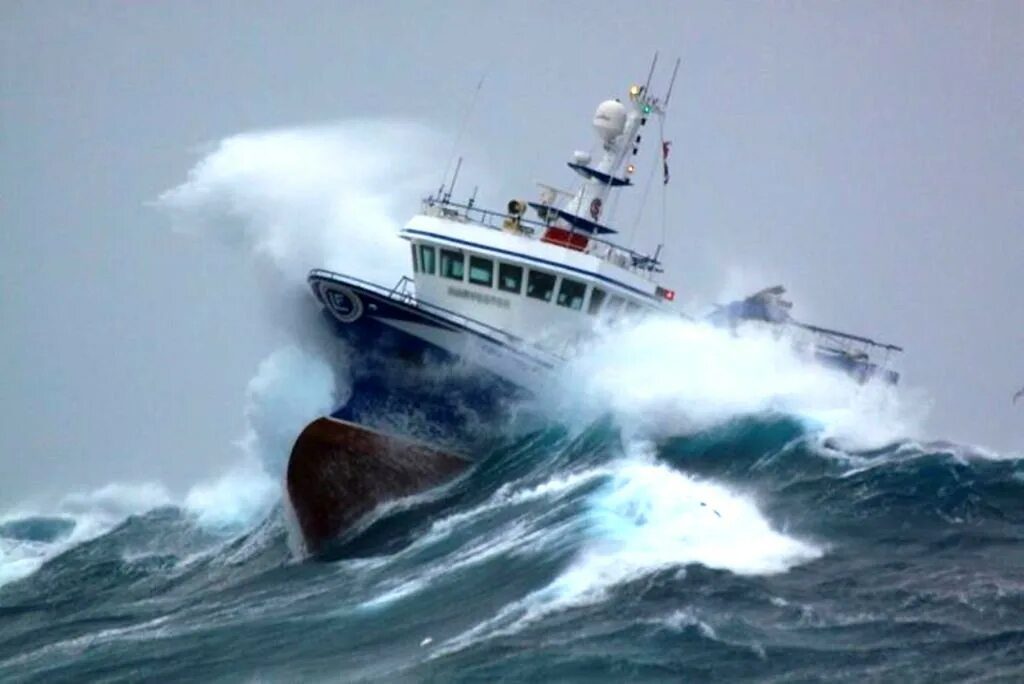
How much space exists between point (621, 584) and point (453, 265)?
15.9 meters

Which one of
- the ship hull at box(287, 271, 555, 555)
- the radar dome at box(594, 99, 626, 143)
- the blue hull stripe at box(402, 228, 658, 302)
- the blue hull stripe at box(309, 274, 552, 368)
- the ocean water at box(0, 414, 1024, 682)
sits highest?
the radar dome at box(594, 99, 626, 143)

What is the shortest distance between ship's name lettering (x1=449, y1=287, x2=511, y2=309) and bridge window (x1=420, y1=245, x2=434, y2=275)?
840mm

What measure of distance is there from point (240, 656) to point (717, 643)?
7.77 meters

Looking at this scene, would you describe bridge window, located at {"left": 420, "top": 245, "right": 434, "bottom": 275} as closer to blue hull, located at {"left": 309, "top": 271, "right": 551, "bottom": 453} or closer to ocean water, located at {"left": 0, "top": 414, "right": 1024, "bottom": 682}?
blue hull, located at {"left": 309, "top": 271, "right": 551, "bottom": 453}

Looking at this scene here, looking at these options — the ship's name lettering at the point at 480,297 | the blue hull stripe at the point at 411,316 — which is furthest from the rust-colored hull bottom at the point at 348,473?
the ship's name lettering at the point at 480,297

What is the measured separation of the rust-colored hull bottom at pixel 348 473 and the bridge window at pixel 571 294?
181 inches

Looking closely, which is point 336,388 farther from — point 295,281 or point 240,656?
point 240,656

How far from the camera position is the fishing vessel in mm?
33625

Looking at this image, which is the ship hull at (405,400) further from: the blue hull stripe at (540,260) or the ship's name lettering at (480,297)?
the blue hull stripe at (540,260)

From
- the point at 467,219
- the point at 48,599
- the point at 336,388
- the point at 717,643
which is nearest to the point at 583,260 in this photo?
the point at 467,219

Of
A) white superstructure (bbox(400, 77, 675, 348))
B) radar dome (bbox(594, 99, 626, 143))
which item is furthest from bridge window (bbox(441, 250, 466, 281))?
radar dome (bbox(594, 99, 626, 143))

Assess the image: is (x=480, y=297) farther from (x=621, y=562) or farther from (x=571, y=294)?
(x=621, y=562)

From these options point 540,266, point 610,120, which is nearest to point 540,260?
point 540,266

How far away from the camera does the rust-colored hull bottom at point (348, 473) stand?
108ft
